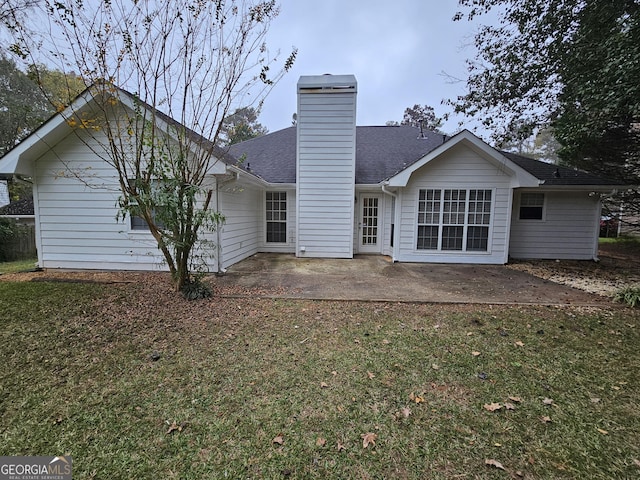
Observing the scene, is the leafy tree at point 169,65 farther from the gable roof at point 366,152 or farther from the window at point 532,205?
the window at point 532,205

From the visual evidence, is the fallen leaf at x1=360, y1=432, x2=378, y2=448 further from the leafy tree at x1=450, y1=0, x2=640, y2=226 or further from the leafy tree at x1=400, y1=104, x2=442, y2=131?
the leafy tree at x1=400, y1=104, x2=442, y2=131

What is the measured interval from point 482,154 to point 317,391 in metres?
8.27

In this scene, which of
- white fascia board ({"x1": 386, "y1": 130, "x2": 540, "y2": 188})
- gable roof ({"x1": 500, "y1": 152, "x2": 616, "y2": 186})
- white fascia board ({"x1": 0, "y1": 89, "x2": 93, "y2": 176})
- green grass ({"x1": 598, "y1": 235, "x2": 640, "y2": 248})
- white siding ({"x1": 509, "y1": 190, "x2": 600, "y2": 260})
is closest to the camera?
white fascia board ({"x1": 0, "y1": 89, "x2": 93, "y2": 176})

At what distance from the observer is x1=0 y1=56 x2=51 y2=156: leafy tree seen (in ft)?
53.2

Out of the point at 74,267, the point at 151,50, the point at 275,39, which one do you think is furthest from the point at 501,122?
the point at 74,267

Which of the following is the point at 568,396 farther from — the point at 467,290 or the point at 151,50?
the point at 151,50

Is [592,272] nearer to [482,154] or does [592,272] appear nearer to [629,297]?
[629,297]

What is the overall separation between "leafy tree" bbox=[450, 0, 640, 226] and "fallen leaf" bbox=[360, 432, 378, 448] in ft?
21.9

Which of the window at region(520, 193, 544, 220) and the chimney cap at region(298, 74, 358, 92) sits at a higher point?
the chimney cap at region(298, 74, 358, 92)

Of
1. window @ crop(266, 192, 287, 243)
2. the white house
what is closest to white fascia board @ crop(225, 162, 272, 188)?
the white house

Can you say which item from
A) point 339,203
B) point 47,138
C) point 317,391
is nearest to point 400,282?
point 339,203

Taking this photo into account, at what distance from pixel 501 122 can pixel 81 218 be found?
1202cm

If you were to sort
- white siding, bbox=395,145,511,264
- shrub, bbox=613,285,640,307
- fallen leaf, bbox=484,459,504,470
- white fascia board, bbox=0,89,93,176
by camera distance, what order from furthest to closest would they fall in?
white siding, bbox=395,145,511,264
white fascia board, bbox=0,89,93,176
shrub, bbox=613,285,640,307
fallen leaf, bbox=484,459,504,470

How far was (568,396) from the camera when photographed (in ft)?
8.60
